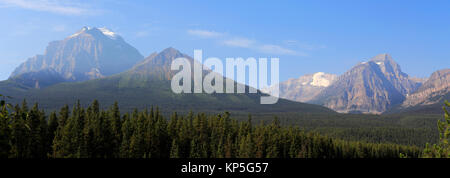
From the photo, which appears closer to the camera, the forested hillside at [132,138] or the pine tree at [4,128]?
the pine tree at [4,128]

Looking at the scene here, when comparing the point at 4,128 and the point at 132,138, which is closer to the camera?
the point at 4,128

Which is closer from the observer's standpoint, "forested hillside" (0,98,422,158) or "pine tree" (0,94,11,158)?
"pine tree" (0,94,11,158)

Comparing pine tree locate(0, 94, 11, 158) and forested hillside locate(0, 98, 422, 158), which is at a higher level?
pine tree locate(0, 94, 11, 158)

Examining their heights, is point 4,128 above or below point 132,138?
above

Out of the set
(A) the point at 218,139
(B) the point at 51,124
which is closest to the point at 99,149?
(B) the point at 51,124

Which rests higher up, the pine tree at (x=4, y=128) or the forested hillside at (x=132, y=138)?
the pine tree at (x=4, y=128)
